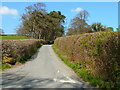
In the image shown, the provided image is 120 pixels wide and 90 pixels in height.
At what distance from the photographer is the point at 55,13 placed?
7550 centimetres

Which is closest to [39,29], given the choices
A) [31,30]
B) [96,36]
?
[31,30]

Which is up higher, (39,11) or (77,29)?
(39,11)

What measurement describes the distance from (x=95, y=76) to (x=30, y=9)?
47.0 meters

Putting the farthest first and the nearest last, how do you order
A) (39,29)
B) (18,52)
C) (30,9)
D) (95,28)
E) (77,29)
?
(39,29)
(30,9)
(95,28)
(77,29)
(18,52)

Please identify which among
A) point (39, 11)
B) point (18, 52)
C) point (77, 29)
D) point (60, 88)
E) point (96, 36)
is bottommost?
point (60, 88)

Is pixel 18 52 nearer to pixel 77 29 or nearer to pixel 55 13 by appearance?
pixel 77 29

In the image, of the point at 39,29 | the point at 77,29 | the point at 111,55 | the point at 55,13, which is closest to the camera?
the point at 111,55

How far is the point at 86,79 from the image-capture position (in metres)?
7.36

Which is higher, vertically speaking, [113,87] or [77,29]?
[77,29]

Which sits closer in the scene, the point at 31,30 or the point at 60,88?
the point at 60,88

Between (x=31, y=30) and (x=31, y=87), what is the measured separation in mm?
50909

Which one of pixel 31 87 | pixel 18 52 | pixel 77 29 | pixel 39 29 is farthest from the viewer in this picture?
pixel 39 29

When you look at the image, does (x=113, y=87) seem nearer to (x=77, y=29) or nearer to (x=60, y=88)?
(x=60, y=88)

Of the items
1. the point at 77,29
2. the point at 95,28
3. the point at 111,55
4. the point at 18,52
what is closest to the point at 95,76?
the point at 111,55
